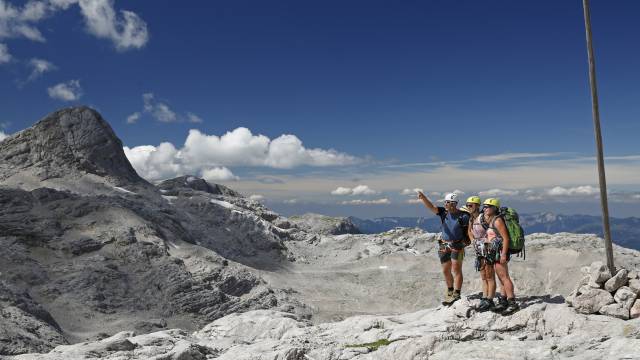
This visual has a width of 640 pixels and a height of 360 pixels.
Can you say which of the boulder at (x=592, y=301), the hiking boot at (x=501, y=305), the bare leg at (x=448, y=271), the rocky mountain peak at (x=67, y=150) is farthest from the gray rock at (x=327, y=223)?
the boulder at (x=592, y=301)

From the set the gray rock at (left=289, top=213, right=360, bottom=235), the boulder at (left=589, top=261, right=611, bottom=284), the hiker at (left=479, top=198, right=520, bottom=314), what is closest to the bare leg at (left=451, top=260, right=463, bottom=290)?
the hiker at (left=479, top=198, right=520, bottom=314)

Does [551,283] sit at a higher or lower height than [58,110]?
lower

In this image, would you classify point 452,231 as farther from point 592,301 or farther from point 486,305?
→ point 592,301

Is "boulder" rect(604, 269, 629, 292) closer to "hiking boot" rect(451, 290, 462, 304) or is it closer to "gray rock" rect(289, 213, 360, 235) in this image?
"hiking boot" rect(451, 290, 462, 304)

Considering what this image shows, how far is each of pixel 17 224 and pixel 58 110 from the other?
166 ft

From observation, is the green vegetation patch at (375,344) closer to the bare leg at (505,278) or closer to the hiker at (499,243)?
the hiker at (499,243)

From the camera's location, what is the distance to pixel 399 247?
89125 mm

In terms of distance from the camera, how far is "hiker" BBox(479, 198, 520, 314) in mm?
14281

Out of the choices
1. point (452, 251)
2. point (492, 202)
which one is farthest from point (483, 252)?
point (452, 251)

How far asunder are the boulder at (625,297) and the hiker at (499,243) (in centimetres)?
270

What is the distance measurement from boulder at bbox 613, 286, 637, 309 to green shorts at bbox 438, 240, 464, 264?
4.82 metres

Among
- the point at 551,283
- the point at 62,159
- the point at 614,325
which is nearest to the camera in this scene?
the point at 614,325

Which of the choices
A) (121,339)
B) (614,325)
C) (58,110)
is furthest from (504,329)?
(58,110)

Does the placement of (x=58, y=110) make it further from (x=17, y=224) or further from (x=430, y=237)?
(x=430, y=237)
